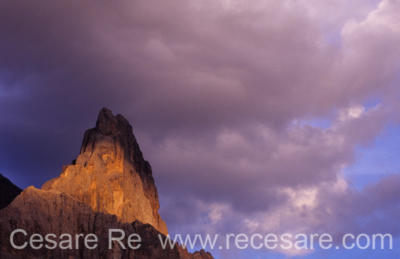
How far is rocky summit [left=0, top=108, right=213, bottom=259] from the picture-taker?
11719 centimetres

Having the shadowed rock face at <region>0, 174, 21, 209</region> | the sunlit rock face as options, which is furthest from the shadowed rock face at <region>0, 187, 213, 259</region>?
the shadowed rock face at <region>0, 174, 21, 209</region>

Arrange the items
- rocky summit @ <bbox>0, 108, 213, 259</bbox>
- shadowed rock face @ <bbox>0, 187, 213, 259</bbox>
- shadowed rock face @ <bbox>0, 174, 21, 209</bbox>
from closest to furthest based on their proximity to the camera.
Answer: shadowed rock face @ <bbox>0, 187, 213, 259</bbox> → rocky summit @ <bbox>0, 108, 213, 259</bbox> → shadowed rock face @ <bbox>0, 174, 21, 209</bbox>

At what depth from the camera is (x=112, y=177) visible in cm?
14088

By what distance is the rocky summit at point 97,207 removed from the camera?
384 feet

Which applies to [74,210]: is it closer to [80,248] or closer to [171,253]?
[80,248]

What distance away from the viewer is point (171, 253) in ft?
422

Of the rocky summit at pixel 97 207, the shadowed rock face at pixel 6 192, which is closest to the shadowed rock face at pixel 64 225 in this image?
the rocky summit at pixel 97 207

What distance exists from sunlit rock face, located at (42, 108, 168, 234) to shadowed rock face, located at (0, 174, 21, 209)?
A: 30.3 metres

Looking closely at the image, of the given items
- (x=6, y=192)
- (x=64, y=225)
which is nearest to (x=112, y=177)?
(x=64, y=225)

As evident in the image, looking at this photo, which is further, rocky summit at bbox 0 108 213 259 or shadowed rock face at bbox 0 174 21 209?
shadowed rock face at bbox 0 174 21 209

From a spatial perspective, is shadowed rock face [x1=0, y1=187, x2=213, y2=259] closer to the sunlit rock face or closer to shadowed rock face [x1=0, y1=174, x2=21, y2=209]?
the sunlit rock face

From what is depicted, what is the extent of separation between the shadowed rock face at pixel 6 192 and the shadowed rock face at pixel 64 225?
45.1 metres

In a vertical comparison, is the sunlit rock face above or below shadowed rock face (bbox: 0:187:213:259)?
above

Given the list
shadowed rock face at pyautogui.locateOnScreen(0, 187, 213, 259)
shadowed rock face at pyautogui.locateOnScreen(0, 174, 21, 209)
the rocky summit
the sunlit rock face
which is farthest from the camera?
shadowed rock face at pyautogui.locateOnScreen(0, 174, 21, 209)
